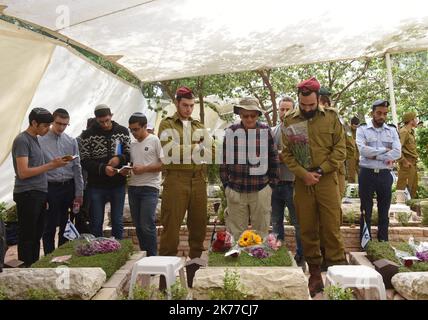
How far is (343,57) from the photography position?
680 centimetres

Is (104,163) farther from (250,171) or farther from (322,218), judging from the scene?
(322,218)

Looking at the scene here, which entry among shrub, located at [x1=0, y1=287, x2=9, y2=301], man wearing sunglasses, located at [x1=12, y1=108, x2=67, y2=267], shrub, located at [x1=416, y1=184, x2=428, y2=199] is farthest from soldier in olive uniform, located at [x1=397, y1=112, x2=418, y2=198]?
shrub, located at [x1=0, y1=287, x2=9, y2=301]

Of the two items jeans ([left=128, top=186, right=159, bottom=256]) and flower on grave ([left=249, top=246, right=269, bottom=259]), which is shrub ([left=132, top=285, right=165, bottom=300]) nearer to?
flower on grave ([left=249, top=246, right=269, bottom=259])

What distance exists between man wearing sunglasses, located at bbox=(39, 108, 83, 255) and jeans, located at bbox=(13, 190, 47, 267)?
1.55 ft

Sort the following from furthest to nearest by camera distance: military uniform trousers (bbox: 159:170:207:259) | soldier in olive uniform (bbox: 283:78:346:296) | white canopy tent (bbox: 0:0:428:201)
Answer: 1. white canopy tent (bbox: 0:0:428:201)
2. military uniform trousers (bbox: 159:170:207:259)
3. soldier in olive uniform (bbox: 283:78:346:296)

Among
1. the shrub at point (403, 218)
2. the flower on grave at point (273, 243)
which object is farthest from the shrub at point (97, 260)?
the shrub at point (403, 218)

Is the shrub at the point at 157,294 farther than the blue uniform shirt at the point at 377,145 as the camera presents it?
No

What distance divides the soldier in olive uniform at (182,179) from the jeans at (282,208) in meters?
0.84

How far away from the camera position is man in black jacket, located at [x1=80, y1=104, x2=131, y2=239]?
4098 mm

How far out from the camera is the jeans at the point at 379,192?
4.34 m

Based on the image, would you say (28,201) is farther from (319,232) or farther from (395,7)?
(395,7)

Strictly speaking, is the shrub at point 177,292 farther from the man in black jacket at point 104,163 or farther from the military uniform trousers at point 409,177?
the military uniform trousers at point 409,177

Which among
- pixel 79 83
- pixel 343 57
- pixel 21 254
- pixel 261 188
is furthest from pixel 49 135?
pixel 343 57

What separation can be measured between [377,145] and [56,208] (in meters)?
3.25
